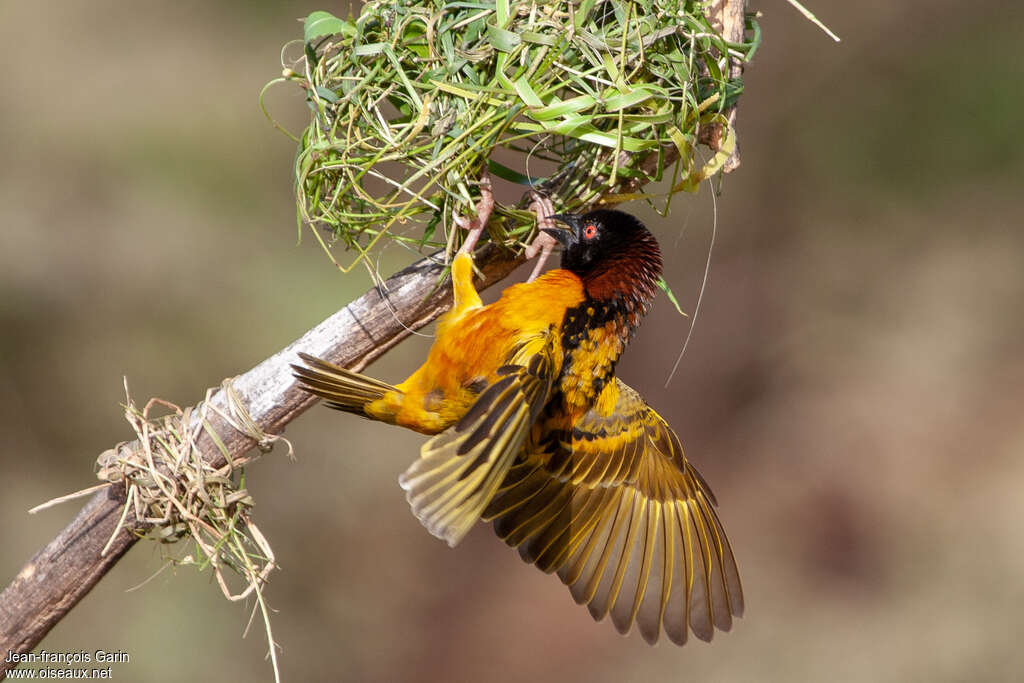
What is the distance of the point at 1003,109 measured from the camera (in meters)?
7.77

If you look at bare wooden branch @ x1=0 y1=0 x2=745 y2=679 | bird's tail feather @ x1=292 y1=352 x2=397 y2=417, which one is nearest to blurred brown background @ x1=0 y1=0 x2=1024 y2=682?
bare wooden branch @ x1=0 y1=0 x2=745 y2=679

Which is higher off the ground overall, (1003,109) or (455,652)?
(1003,109)

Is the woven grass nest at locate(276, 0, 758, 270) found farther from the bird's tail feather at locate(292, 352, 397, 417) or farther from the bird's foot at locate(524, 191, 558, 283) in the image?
the bird's tail feather at locate(292, 352, 397, 417)

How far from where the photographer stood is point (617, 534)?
2705 millimetres

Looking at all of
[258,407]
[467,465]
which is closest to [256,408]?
[258,407]

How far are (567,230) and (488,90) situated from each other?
19.6 inches

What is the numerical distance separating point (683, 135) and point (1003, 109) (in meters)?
6.64

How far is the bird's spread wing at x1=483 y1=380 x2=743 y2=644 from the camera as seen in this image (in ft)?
8.69

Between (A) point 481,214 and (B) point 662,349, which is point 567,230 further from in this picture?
(B) point 662,349

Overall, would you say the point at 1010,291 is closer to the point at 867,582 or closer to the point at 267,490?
the point at 867,582

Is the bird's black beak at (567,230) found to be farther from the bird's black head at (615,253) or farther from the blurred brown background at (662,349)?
the blurred brown background at (662,349)

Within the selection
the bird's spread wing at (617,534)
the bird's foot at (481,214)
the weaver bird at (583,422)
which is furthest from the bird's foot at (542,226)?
the bird's spread wing at (617,534)

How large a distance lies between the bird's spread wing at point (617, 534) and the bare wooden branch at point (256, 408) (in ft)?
1.59

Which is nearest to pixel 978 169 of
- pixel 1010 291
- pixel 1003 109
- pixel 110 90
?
pixel 1003 109
